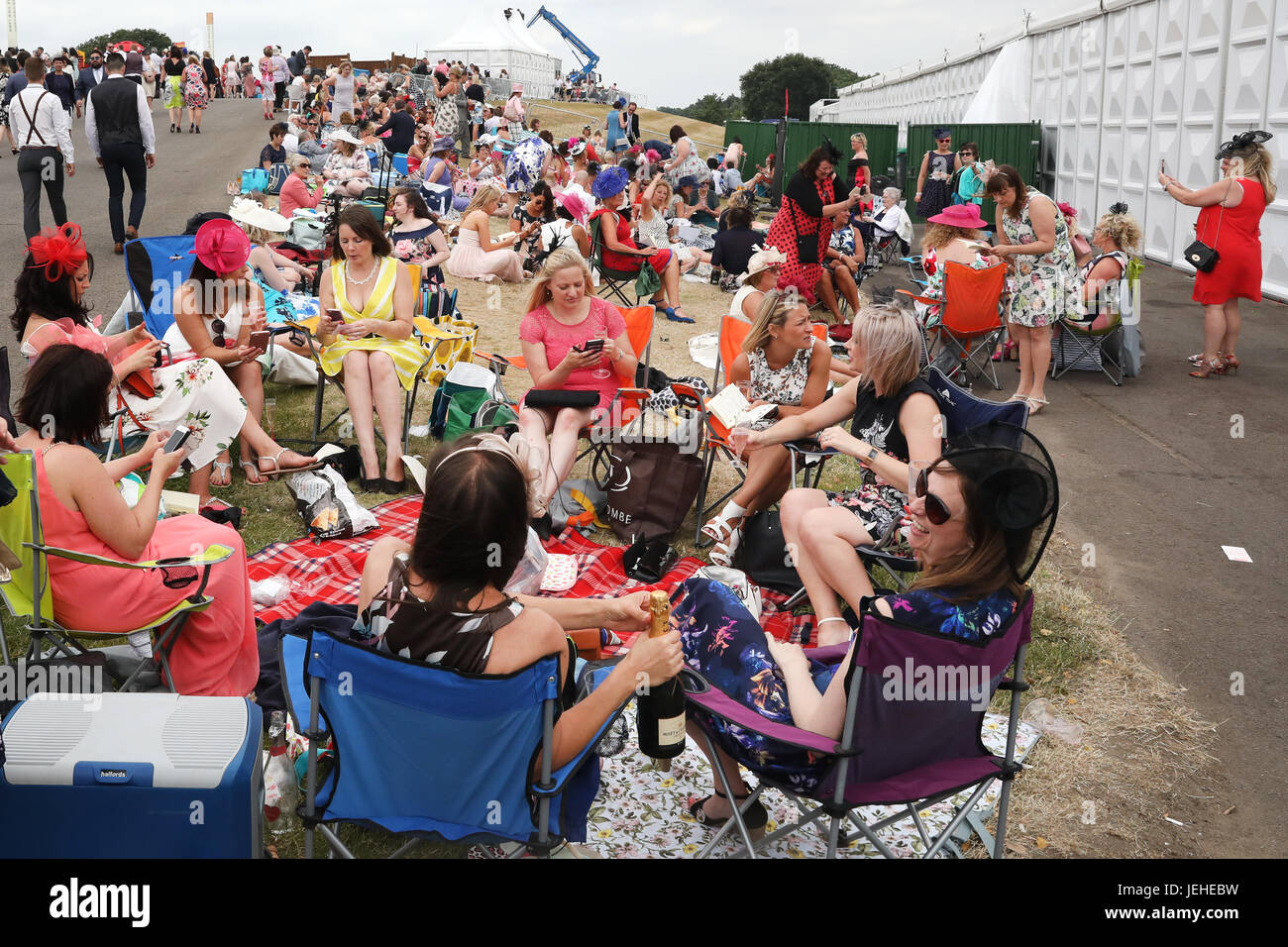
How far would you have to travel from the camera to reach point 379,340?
231 inches

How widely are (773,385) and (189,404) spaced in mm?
2767

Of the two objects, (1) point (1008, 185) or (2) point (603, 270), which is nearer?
(1) point (1008, 185)

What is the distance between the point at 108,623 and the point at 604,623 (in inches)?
63.1

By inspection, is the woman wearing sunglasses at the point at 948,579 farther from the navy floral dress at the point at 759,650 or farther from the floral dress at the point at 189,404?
the floral dress at the point at 189,404

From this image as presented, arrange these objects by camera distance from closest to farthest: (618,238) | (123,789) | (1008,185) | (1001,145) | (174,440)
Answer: (123,789), (174,440), (1008,185), (618,238), (1001,145)

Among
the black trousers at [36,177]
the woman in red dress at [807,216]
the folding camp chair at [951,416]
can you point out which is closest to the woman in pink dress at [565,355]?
the folding camp chair at [951,416]

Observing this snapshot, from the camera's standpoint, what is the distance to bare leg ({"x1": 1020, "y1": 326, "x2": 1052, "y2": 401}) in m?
7.57

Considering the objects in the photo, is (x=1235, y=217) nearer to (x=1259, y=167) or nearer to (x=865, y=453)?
(x=1259, y=167)

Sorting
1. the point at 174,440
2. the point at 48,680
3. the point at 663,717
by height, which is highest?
the point at 174,440

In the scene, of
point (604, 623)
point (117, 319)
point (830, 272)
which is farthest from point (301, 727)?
point (830, 272)

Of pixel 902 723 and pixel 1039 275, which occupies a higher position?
pixel 1039 275

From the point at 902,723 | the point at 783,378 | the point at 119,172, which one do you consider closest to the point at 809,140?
the point at 119,172

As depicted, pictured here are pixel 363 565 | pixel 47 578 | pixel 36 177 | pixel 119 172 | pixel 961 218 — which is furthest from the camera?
pixel 119 172
